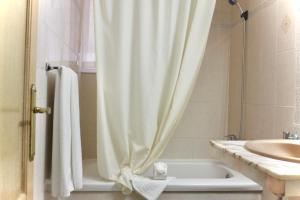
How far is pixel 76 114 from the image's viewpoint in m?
1.71

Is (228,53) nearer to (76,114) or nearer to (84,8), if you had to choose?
(84,8)

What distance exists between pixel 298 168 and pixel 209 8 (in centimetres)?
148

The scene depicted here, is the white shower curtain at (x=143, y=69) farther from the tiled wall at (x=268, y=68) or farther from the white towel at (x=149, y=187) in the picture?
the tiled wall at (x=268, y=68)

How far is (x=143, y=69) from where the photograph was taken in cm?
206

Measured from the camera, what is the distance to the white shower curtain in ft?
6.68

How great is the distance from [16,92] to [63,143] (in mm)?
650

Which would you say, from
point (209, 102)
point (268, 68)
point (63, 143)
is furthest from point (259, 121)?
point (63, 143)

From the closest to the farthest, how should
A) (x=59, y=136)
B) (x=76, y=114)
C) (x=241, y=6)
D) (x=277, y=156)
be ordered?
(x=277, y=156), (x=59, y=136), (x=76, y=114), (x=241, y=6)

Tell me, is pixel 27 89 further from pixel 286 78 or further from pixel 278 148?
pixel 286 78

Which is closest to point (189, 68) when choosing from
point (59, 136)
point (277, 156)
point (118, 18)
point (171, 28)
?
point (171, 28)

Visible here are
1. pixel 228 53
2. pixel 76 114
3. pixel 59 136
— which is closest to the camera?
pixel 59 136

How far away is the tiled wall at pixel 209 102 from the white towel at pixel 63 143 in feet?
4.29

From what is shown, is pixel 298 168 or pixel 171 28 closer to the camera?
pixel 298 168

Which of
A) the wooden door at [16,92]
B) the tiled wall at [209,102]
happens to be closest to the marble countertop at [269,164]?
the wooden door at [16,92]
